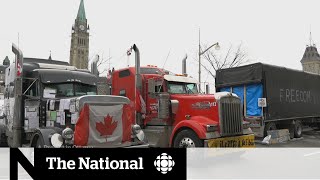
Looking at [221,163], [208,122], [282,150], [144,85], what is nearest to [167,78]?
[144,85]

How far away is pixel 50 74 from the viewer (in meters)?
8.54

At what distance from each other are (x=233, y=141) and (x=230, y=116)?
2.38 feet

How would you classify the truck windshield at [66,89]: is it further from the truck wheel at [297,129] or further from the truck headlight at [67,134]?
the truck wheel at [297,129]

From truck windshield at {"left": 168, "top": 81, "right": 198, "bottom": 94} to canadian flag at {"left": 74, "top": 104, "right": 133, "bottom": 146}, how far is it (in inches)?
97.5

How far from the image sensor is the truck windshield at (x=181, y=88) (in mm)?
10344

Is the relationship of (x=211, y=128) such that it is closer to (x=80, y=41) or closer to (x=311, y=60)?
(x=80, y=41)

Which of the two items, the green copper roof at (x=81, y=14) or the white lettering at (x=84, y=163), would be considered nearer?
the white lettering at (x=84, y=163)

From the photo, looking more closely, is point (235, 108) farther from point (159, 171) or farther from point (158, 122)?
point (159, 171)

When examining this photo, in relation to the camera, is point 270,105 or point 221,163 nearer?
point 221,163

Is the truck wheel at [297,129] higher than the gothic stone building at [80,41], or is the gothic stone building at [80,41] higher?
the gothic stone building at [80,41]

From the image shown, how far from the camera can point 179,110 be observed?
32.5 ft

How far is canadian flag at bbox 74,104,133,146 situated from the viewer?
7.14 m

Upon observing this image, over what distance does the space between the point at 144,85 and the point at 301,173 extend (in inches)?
210

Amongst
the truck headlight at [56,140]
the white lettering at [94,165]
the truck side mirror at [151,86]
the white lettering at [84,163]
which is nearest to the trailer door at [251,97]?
the truck side mirror at [151,86]
